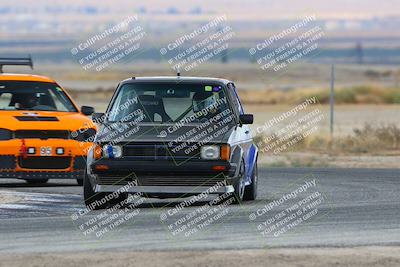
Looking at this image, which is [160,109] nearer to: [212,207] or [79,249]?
[212,207]

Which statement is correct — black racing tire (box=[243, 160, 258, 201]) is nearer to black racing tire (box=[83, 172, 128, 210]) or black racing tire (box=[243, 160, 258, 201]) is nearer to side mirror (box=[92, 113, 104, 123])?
black racing tire (box=[83, 172, 128, 210])

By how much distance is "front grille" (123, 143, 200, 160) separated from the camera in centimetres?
1566

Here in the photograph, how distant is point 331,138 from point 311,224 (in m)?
17.8

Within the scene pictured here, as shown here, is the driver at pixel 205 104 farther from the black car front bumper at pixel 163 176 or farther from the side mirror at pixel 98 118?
the black car front bumper at pixel 163 176

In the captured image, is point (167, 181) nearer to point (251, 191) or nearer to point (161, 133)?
point (161, 133)

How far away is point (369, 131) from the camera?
32.4m

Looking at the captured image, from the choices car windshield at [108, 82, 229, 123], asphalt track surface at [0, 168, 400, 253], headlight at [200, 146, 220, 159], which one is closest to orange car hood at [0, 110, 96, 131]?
asphalt track surface at [0, 168, 400, 253]

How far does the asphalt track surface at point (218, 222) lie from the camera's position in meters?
12.6

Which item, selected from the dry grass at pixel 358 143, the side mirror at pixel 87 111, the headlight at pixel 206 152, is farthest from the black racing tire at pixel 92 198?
the dry grass at pixel 358 143

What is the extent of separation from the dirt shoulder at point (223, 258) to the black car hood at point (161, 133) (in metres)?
3.96

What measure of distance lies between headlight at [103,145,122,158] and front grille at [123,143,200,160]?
0.07 meters

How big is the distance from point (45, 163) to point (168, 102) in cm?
272

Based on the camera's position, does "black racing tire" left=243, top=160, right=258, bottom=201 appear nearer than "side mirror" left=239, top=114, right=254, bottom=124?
No

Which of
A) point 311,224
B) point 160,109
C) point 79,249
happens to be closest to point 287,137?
point 160,109
